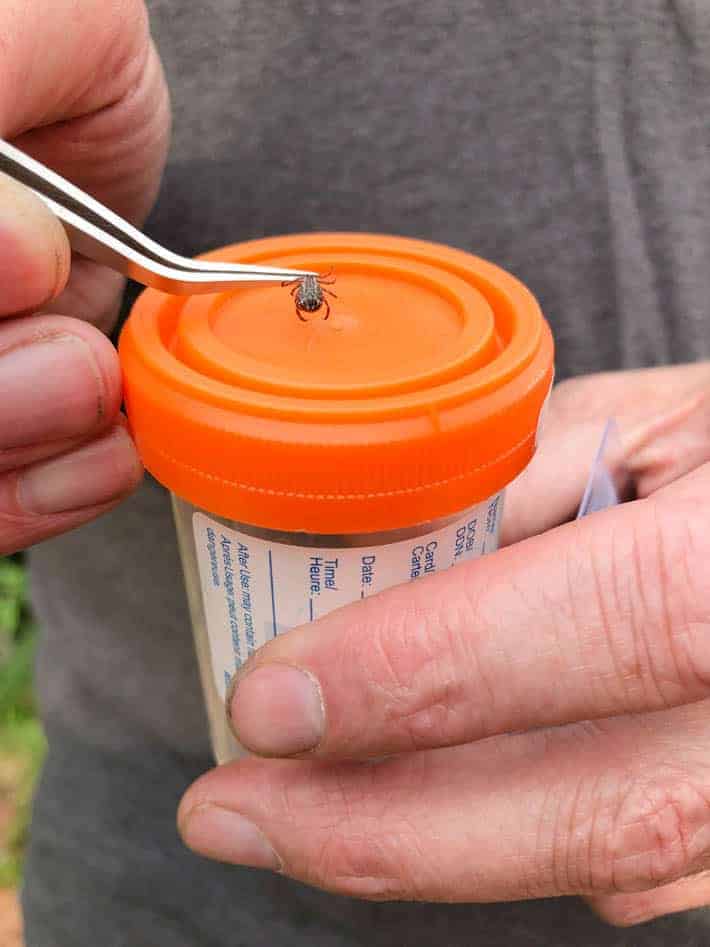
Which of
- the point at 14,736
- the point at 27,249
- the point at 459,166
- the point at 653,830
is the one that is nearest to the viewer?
the point at 27,249

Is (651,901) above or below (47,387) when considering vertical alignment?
below

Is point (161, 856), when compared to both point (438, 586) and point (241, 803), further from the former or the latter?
point (438, 586)

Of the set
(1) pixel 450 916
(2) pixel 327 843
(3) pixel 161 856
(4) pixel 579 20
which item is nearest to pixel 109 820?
(3) pixel 161 856

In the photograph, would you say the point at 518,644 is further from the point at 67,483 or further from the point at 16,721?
the point at 16,721

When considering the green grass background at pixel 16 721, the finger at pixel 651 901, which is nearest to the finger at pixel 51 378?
the finger at pixel 651 901

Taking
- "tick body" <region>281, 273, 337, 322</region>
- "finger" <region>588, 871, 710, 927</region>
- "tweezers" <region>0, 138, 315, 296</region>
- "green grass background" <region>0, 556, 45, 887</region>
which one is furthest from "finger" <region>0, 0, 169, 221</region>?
"green grass background" <region>0, 556, 45, 887</region>

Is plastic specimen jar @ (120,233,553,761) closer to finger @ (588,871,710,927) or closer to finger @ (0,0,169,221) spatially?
finger @ (0,0,169,221)

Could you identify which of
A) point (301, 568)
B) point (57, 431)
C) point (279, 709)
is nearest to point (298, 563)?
point (301, 568)
